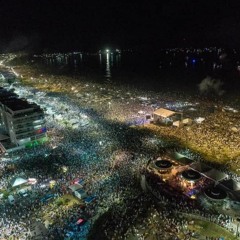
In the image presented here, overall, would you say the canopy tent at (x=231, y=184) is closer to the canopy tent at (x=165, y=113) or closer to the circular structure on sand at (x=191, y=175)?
the circular structure on sand at (x=191, y=175)

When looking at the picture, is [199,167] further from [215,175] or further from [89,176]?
[89,176]

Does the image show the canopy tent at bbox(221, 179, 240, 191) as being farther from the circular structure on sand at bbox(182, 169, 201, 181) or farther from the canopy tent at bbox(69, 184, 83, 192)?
the canopy tent at bbox(69, 184, 83, 192)

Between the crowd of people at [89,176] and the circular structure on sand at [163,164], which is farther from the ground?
the circular structure on sand at [163,164]

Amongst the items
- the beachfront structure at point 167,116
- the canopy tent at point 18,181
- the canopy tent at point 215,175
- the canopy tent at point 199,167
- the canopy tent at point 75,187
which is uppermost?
the canopy tent at point 199,167

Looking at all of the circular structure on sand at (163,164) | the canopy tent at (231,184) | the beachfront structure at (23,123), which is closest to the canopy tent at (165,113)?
the circular structure on sand at (163,164)

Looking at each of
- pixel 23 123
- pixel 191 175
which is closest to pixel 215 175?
pixel 191 175

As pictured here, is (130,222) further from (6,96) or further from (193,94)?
(193,94)

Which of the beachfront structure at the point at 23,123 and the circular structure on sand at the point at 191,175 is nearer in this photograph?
the circular structure on sand at the point at 191,175
